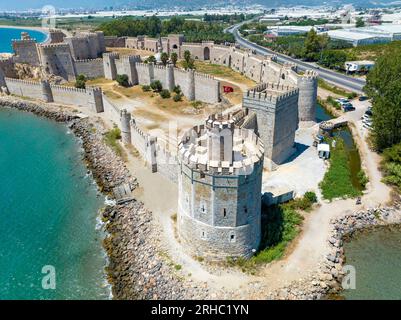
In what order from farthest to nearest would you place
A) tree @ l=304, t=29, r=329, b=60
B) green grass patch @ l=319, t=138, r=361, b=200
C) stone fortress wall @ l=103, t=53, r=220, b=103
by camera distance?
tree @ l=304, t=29, r=329, b=60
stone fortress wall @ l=103, t=53, r=220, b=103
green grass patch @ l=319, t=138, r=361, b=200

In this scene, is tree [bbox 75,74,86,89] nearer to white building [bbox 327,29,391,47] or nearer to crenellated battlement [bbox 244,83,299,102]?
crenellated battlement [bbox 244,83,299,102]

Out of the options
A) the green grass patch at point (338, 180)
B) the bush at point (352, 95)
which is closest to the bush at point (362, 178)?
the green grass patch at point (338, 180)

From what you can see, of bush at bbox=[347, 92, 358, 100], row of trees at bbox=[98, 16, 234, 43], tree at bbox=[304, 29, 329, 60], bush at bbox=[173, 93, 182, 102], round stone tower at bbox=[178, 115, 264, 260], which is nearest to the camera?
round stone tower at bbox=[178, 115, 264, 260]

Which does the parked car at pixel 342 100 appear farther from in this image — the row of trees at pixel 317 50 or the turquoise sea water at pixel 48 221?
the turquoise sea water at pixel 48 221

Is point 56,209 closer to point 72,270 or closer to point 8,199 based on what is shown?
point 8,199

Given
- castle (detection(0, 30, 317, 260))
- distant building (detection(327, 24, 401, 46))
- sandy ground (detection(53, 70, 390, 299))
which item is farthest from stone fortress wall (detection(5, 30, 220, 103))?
distant building (detection(327, 24, 401, 46))

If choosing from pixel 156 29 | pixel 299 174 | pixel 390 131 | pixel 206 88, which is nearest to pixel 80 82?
pixel 206 88

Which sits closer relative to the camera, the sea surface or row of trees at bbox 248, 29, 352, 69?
the sea surface
